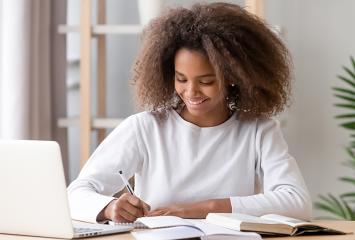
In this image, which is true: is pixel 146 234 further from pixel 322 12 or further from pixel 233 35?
pixel 322 12

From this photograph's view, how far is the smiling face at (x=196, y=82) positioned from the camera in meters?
2.35

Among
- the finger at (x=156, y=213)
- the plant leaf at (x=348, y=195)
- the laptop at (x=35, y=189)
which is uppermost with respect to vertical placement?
the laptop at (x=35, y=189)

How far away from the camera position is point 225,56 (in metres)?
2.36

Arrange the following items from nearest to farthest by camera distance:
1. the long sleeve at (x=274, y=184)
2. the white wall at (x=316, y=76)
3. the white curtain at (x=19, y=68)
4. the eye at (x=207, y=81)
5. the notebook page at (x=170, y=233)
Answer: the notebook page at (x=170, y=233)
the long sleeve at (x=274, y=184)
the eye at (x=207, y=81)
the white curtain at (x=19, y=68)
the white wall at (x=316, y=76)

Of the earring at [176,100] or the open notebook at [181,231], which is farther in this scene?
the earring at [176,100]

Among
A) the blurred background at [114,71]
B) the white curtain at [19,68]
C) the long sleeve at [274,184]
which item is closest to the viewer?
the long sleeve at [274,184]

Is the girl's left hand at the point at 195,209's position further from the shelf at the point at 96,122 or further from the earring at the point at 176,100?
the shelf at the point at 96,122

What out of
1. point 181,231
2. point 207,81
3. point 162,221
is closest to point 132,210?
point 162,221

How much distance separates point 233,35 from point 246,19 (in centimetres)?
8

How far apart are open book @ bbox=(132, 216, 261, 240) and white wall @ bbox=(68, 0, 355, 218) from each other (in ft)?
6.38

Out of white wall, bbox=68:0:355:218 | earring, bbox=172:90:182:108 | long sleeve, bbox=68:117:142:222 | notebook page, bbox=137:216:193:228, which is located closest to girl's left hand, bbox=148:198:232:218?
notebook page, bbox=137:216:193:228

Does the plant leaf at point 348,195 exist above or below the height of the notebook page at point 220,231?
below

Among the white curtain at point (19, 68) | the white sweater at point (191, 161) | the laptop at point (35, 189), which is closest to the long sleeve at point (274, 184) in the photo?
the white sweater at point (191, 161)

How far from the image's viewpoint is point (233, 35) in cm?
239
